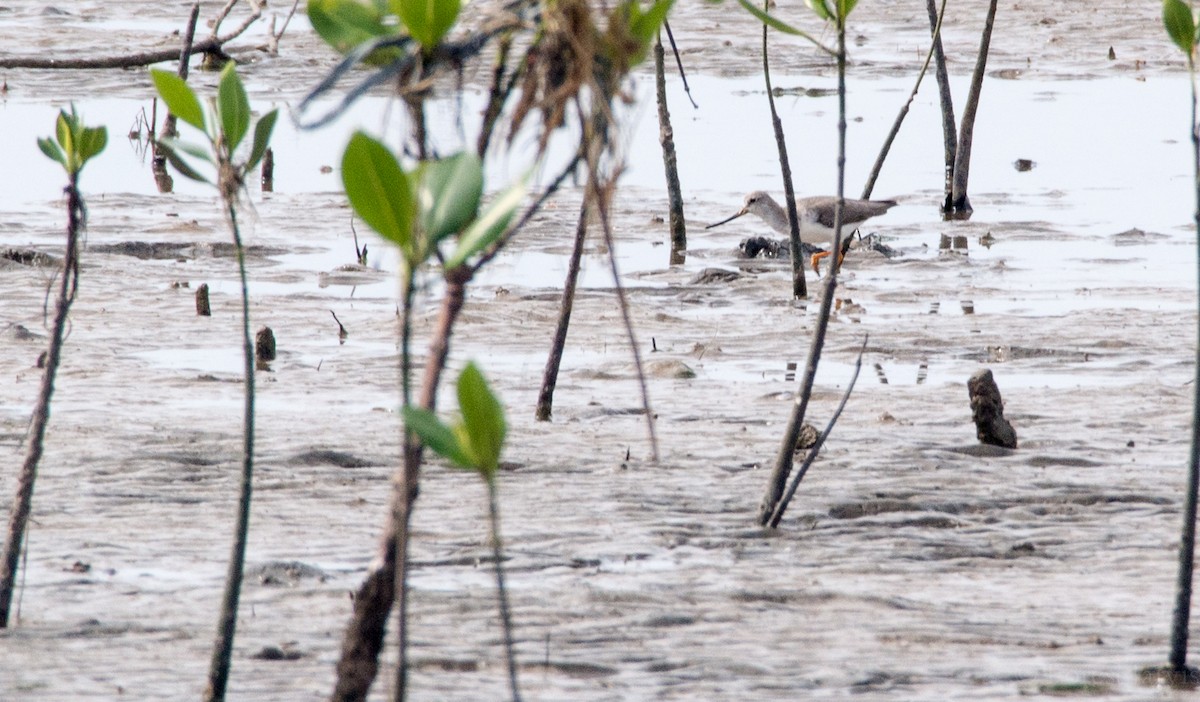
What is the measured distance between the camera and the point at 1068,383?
24.0ft

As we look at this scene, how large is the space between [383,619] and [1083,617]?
220cm

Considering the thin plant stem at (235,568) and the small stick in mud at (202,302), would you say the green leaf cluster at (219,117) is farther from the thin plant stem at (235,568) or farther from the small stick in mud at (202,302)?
the small stick in mud at (202,302)

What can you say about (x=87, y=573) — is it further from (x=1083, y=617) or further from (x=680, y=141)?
(x=680, y=141)

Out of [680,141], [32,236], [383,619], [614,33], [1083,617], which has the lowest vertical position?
[680,141]

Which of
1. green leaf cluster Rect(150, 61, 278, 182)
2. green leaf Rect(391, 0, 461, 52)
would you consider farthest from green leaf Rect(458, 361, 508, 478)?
green leaf cluster Rect(150, 61, 278, 182)

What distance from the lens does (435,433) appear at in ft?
7.88

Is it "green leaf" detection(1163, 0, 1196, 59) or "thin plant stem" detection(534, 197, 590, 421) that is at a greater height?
"green leaf" detection(1163, 0, 1196, 59)

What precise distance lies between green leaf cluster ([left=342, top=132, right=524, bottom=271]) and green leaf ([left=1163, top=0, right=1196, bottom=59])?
189 cm

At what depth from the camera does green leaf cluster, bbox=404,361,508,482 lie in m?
2.40

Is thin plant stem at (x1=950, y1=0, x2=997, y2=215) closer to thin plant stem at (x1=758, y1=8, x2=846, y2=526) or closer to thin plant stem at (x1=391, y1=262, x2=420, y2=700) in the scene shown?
thin plant stem at (x1=758, y1=8, x2=846, y2=526)

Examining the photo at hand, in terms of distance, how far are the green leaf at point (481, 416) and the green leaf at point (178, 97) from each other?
0.89 meters

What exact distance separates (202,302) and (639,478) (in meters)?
3.55

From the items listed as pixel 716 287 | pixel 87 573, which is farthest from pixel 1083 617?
pixel 716 287

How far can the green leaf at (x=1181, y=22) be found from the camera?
365 centimetres
